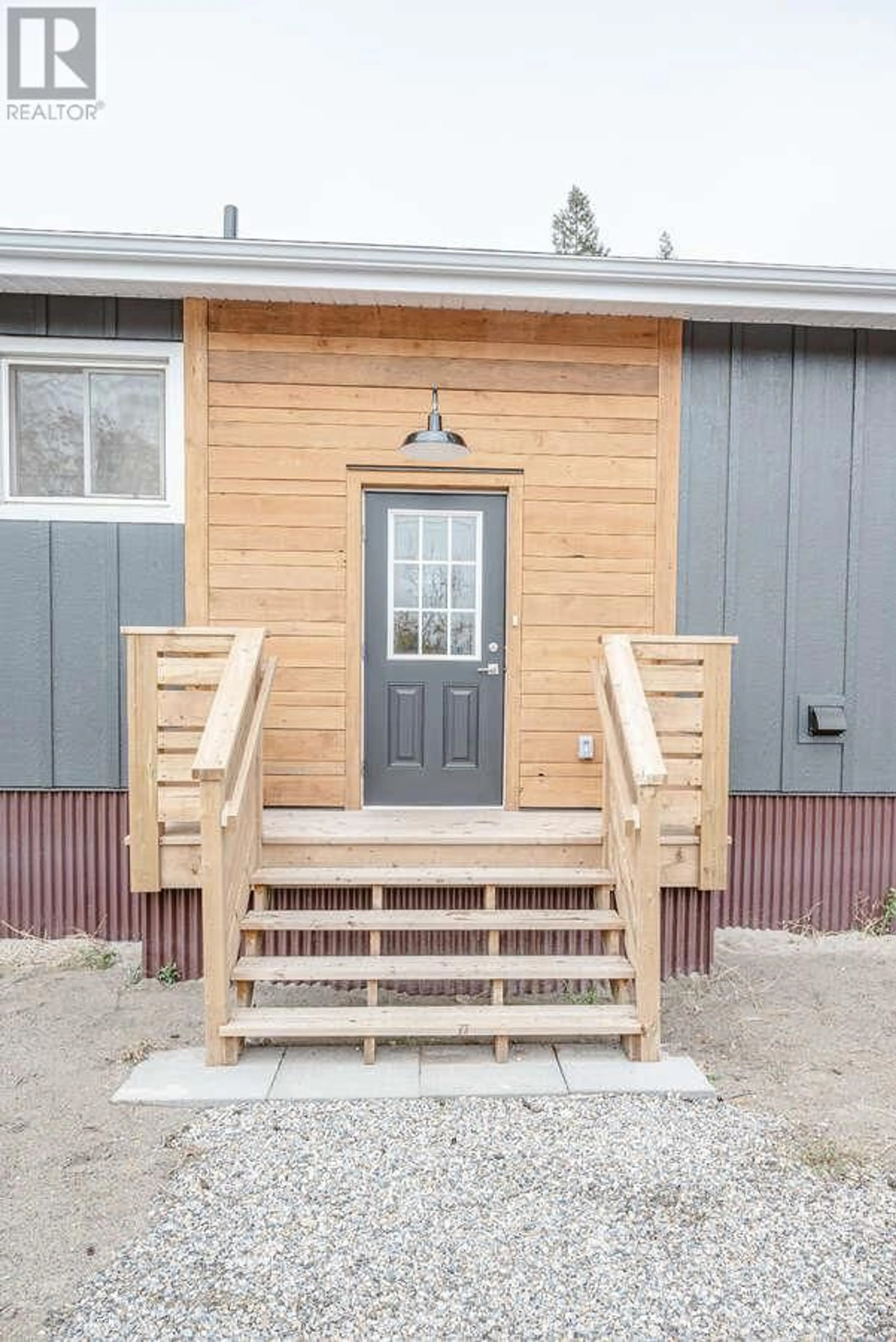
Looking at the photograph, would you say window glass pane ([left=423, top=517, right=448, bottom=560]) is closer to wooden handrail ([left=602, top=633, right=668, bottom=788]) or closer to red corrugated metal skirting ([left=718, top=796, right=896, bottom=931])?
wooden handrail ([left=602, top=633, right=668, bottom=788])

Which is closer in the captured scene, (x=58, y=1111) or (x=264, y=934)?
(x=58, y=1111)

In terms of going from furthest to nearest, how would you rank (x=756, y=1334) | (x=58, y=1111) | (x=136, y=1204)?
(x=58, y=1111) → (x=136, y=1204) → (x=756, y=1334)

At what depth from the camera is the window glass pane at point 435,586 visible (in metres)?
4.44

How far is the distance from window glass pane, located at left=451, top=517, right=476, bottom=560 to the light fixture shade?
14.8 inches

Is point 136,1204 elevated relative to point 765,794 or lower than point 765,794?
lower

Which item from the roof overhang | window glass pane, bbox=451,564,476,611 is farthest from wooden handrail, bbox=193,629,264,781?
the roof overhang

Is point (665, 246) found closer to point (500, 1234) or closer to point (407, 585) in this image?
point (407, 585)

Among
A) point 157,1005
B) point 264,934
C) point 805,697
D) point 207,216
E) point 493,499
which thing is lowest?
point 157,1005

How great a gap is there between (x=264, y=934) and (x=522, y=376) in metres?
3.11

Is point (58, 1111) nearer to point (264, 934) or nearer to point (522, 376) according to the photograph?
point (264, 934)

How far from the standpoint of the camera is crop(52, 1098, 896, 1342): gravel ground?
1.78 metres

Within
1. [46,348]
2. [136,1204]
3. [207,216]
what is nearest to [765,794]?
[136,1204]

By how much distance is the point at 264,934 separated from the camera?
11.7 ft

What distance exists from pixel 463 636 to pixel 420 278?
183 cm
